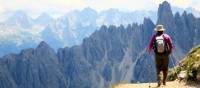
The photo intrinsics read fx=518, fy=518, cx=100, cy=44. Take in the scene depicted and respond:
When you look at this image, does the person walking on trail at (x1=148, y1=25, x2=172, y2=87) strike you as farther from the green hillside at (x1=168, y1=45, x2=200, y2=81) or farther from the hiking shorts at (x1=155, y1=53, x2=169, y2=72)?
the green hillside at (x1=168, y1=45, x2=200, y2=81)

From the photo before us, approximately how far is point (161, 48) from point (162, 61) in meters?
0.95

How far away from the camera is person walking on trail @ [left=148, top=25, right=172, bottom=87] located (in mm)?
26516

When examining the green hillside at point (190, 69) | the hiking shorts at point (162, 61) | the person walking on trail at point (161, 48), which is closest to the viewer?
the person walking on trail at point (161, 48)

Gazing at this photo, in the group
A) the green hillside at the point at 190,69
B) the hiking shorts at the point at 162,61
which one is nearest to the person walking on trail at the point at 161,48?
the hiking shorts at the point at 162,61

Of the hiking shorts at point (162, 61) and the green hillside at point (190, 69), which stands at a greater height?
the hiking shorts at point (162, 61)

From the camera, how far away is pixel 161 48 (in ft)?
86.8

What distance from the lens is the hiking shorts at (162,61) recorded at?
26.9m

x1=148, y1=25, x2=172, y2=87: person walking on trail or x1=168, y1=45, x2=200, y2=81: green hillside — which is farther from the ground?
x1=148, y1=25, x2=172, y2=87: person walking on trail

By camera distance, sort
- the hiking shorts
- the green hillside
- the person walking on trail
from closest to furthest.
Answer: the person walking on trail < the hiking shorts < the green hillside

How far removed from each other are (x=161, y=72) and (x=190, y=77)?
2.08 m

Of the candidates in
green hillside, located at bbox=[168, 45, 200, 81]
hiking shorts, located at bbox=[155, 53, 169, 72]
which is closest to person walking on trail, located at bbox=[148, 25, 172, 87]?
hiking shorts, located at bbox=[155, 53, 169, 72]

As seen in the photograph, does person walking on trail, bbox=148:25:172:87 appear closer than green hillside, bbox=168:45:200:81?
Yes

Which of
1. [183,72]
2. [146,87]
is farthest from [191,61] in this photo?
[146,87]

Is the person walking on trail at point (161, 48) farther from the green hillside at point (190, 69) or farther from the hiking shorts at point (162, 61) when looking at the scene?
the green hillside at point (190, 69)
